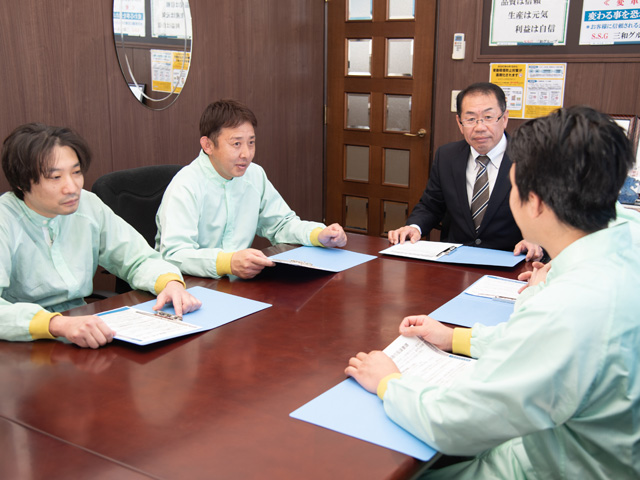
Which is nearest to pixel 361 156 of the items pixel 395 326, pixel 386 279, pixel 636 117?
pixel 636 117

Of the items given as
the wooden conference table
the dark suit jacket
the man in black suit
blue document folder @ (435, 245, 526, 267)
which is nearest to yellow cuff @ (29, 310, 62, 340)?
the wooden conference table

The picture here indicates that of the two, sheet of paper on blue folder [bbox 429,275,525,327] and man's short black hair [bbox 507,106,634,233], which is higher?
man's short black hair [bbox 507,106,634,233]

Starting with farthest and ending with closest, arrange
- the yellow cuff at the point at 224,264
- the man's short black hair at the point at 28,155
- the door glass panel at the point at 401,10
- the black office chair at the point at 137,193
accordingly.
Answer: the door glass panel at the point at 401,10 < the black office chair at the point at 137,193 < the yellow cuff at the point at 224,264 < the man's short black hair at the point at 28,155

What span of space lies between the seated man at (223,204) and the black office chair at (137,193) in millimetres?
203

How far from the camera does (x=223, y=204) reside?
7.72 ft

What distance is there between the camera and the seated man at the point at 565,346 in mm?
925

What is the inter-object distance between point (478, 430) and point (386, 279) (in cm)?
94

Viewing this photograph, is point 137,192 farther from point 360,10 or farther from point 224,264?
point 360,10

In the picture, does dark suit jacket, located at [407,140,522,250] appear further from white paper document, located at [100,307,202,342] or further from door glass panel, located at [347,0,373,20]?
door glass panel, located at [347,0,373,20]

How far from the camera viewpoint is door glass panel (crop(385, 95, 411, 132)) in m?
4.40

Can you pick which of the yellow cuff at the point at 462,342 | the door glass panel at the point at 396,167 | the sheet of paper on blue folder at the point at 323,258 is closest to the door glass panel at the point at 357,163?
the door glass panel at the point at 396,167

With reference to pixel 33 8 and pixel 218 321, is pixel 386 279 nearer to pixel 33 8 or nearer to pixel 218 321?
pixel 218 321

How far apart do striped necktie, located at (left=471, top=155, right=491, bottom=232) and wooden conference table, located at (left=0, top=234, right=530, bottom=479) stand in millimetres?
1035

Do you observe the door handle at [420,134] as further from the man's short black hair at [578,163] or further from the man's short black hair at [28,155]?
the man's short black hair at [578,163]
